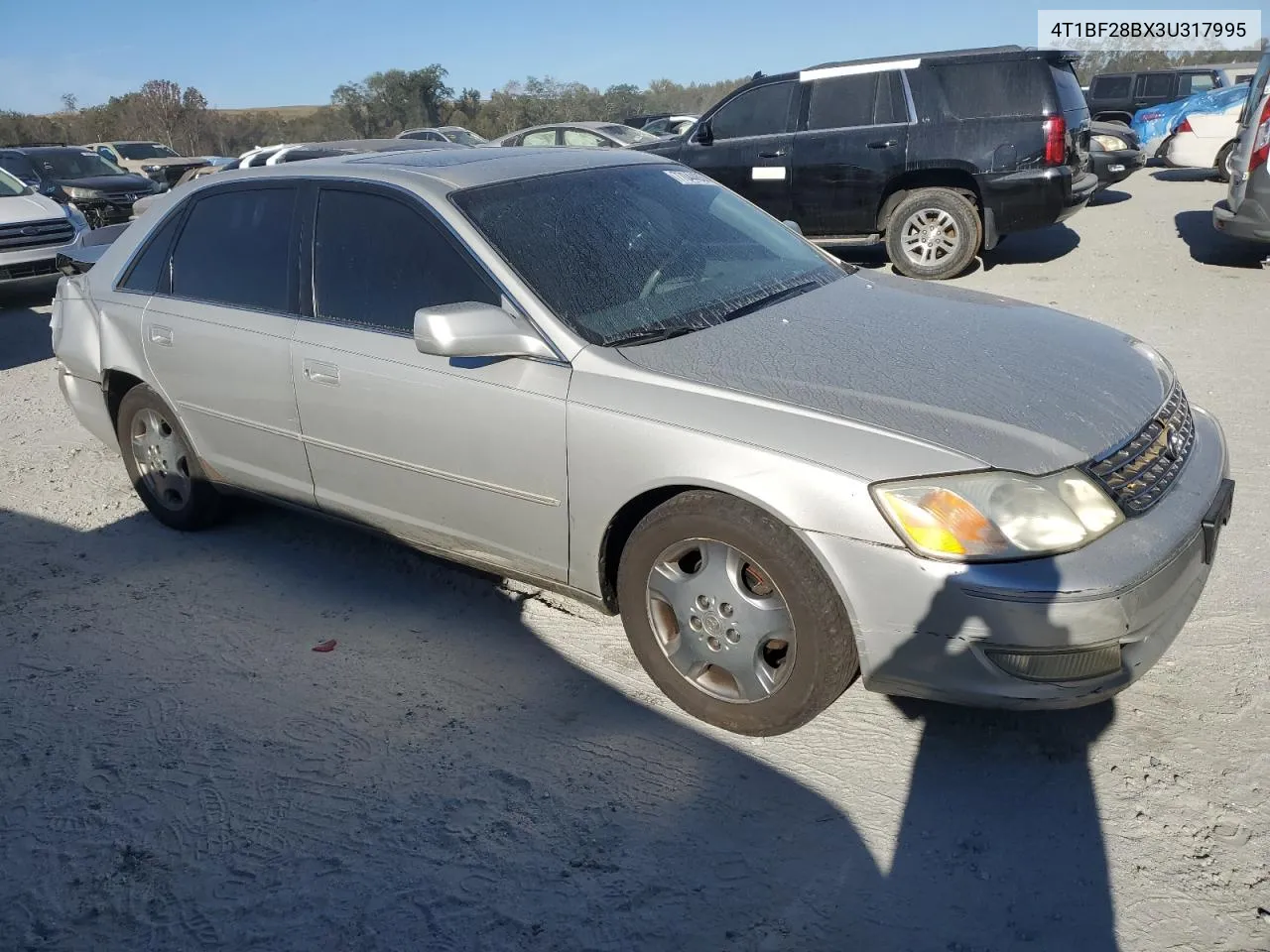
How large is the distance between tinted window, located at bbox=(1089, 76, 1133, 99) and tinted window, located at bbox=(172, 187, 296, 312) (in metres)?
20.0

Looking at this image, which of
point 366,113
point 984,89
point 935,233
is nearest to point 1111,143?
point 984,89

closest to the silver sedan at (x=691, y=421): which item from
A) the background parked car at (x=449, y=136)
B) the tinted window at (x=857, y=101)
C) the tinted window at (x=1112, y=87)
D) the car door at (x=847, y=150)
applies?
the car door at (x=847, y=150)

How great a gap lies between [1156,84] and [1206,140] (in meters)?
5.83

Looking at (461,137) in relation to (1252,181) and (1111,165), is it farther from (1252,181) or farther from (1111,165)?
(1252,181)

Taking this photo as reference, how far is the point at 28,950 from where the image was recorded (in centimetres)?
231

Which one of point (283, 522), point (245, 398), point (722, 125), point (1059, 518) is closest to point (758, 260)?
point (1059, 518)

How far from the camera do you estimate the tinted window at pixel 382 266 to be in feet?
11.1

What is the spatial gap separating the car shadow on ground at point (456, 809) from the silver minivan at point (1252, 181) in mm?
6999

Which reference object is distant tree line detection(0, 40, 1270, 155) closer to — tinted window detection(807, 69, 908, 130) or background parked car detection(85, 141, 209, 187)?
background parked car detection(85, 141, 209, 187)

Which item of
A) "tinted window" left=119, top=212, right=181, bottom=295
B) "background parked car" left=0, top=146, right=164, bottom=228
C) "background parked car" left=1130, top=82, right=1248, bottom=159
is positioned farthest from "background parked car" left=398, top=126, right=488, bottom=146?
"tinted window" left=119, top=212, right=181, bottom=295

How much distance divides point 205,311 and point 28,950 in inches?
102

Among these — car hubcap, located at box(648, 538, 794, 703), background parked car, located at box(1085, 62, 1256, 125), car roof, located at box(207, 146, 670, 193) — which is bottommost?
car hubcap, located at box(648, 538, 794, 703)

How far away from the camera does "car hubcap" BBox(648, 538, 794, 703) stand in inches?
109

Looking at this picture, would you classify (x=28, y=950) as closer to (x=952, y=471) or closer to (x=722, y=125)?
(x=952, y=471)
